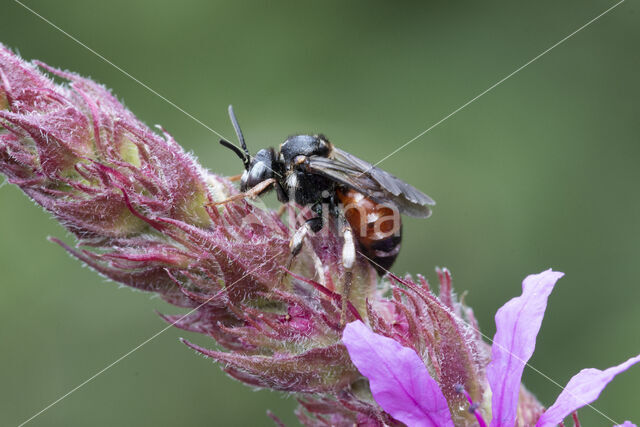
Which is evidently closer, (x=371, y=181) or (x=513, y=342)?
(x=513, y=342)

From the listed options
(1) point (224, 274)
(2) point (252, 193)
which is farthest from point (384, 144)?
(1) point (224, 274)

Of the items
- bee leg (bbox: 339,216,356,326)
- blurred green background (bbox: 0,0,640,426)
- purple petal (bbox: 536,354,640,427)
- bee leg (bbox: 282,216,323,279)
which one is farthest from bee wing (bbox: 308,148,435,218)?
blurred green background (bbox: 0,0,640,426)

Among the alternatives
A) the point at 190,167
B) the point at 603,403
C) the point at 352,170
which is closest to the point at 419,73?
the point at 603,403

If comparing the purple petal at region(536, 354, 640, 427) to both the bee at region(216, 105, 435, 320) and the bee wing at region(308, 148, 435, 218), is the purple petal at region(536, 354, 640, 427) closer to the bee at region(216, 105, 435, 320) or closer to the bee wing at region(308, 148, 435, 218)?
the bee at region(216, 105, 435, 320)

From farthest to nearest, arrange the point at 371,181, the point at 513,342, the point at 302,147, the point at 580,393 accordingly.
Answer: the point at 302,147 < the point at 371,181 < the point at 513,342 < the point at 580,393

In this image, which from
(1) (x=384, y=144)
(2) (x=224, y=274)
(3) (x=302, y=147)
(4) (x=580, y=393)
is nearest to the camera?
(4) (x=580, y=393)

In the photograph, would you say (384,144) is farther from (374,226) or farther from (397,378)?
(397,378)

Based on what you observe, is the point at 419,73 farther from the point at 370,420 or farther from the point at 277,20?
the point at 370,420
